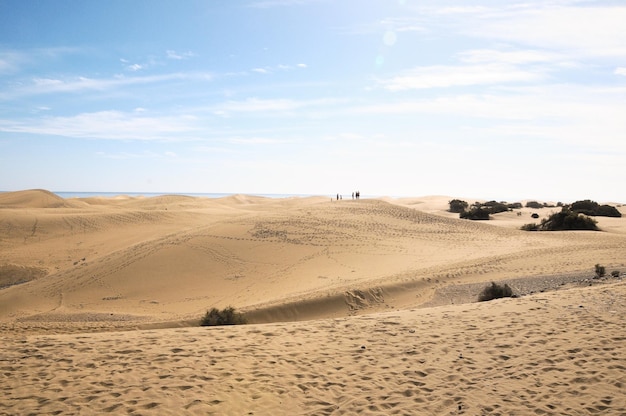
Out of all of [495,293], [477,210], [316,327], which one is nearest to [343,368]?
[316,327]

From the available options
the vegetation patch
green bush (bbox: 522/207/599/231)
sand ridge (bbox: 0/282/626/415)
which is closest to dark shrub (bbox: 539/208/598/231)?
green bush (bbox: 522/207/599/231)

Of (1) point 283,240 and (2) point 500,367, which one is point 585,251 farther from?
(2) point 500,367

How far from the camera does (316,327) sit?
412 inches

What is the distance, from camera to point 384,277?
18547mm

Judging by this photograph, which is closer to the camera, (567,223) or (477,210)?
(567,223)

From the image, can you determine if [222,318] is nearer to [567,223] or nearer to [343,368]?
[343,368]

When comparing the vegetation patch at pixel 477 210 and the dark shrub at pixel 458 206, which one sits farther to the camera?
the dark shrub at pixel 458 206

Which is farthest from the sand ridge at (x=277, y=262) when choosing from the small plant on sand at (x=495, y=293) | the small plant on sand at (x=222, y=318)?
the small plant on sand at (x=495, y=293)

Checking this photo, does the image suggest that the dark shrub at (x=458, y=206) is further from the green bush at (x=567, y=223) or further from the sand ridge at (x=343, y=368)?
the sand ridge at (x=343, y=368)

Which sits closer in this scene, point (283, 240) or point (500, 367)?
point (500, 367)

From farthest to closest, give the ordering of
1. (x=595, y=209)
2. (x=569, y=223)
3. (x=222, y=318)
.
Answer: (x=595, y=209)
(x=569, y=223)
(x=222, y=318)

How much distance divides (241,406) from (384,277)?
41.8 feet

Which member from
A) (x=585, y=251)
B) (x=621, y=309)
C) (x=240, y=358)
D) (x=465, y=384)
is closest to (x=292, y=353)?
(x=240, y=358)

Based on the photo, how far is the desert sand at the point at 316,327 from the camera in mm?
6668
